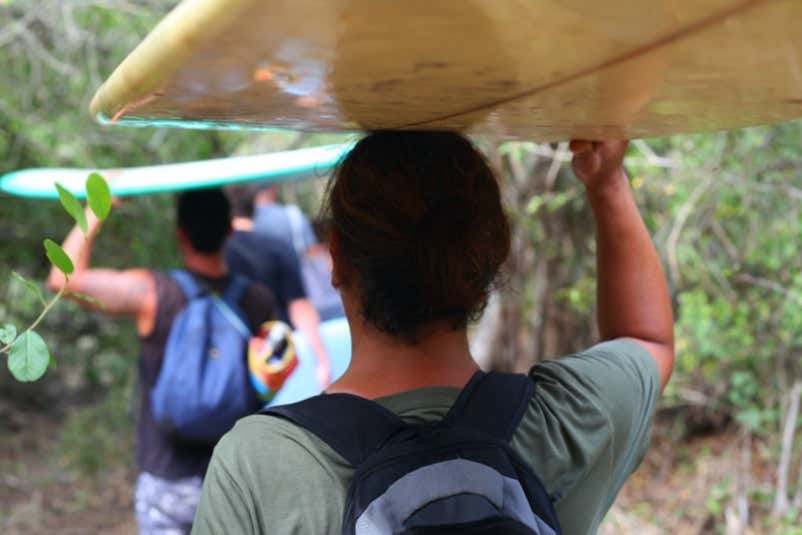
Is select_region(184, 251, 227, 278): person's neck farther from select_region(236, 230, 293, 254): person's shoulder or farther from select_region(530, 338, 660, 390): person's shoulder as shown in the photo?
select_region(530, 338, 660, 390): person's shoulder

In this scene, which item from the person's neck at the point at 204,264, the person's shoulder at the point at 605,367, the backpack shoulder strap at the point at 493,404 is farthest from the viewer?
the person's neck at the point at 204,264

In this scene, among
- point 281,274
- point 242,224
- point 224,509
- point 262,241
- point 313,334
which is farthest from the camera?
point 242,224

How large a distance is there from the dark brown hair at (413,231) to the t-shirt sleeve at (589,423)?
0.18 meters

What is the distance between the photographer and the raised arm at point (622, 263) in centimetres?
168

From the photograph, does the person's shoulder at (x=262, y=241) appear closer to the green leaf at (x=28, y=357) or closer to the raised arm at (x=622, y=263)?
the raised arm at (x=622, y=263)

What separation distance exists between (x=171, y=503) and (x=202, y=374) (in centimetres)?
43

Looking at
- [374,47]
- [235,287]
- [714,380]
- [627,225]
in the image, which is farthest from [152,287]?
[714,380]

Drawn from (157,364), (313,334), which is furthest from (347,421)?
(313,334)

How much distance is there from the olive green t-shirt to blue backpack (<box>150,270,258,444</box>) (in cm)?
174

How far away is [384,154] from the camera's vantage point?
1.38 m

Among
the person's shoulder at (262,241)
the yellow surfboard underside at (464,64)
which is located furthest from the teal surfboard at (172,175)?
the yellow surfboard underside at (464,64)

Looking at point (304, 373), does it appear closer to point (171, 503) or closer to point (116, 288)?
point (171, 503)

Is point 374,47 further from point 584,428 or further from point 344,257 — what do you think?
point 584,428

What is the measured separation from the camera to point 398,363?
4.50 ft
